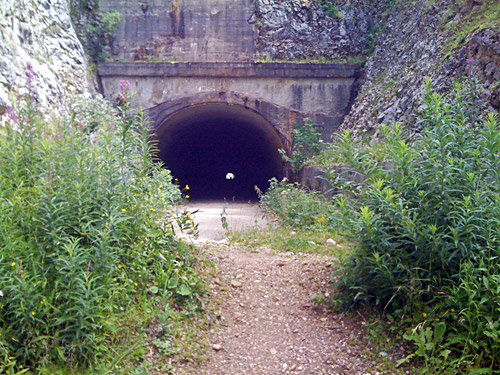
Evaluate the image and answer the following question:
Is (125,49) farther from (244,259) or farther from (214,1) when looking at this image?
(244,259)

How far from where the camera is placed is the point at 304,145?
10.5 meters

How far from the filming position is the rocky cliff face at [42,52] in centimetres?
710

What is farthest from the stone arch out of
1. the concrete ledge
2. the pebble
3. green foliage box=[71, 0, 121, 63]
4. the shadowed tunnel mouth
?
the pebble

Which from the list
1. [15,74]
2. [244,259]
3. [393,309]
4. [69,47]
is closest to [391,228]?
[393,309]

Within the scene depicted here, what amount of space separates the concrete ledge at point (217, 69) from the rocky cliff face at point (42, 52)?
0.91 metres

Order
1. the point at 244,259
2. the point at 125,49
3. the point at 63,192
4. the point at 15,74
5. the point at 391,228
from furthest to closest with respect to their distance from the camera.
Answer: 1. the point at 125,49
2. the point at 15,74
3. the point at 244,259
4. the point at 391,228
5. the point at 63,192

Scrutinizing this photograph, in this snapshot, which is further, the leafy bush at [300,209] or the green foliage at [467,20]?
the green foliage at [467,20]

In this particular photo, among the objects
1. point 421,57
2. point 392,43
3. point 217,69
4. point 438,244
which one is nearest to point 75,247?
point 438,244

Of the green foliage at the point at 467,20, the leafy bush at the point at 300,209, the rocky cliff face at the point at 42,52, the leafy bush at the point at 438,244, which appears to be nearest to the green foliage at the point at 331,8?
the green foliage at the point at 467,20

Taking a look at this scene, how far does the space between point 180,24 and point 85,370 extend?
32.8 feet

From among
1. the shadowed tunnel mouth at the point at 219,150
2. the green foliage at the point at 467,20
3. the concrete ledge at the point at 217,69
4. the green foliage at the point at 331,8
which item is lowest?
the shadowed tunnel mouth at the point at 219,150

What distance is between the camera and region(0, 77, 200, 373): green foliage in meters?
2.79

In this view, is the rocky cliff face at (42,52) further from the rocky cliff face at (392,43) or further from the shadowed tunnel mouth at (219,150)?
the rocky cliff face at (392,43)

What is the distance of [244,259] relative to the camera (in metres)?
5.00
